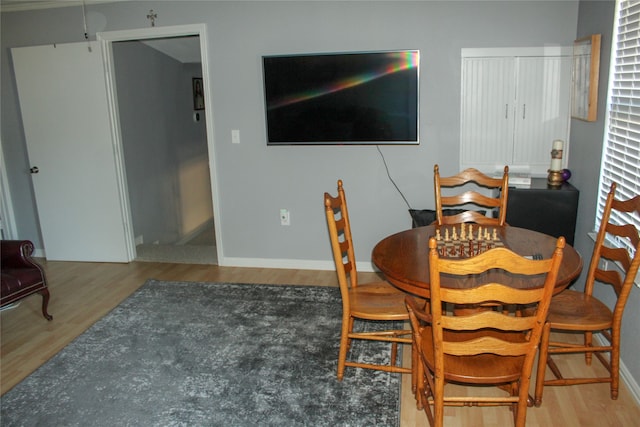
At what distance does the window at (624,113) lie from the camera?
2723 millimetres

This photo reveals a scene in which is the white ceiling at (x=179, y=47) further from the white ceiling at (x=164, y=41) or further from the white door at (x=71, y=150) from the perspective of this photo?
the white door at (x=71, y=150)

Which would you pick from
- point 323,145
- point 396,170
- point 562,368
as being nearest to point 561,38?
point 396,170

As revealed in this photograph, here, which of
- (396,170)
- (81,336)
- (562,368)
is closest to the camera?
(562,368)

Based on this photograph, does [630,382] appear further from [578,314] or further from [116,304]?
[116,304]

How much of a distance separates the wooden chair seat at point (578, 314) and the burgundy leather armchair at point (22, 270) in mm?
3287

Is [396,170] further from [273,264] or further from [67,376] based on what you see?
[67,376]

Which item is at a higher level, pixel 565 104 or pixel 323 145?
pixel 565 104

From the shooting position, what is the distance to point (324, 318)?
3586mm

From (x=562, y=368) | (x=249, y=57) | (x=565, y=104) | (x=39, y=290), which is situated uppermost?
(x=249, y=57)

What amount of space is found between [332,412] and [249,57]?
2.95 meters

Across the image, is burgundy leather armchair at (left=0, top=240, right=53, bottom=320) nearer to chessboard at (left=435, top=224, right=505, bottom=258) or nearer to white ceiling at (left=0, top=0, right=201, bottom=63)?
white ceiling at (left=0, top=0, right=201, bottom=63)

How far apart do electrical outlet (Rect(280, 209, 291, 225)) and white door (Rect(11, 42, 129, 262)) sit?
1.54m

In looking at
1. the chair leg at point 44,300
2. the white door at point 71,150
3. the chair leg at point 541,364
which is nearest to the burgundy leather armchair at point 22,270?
the chair leg at point 44,300

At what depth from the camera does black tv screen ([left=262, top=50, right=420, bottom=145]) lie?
4074 mm
